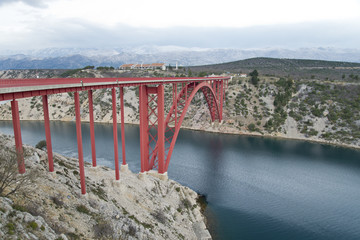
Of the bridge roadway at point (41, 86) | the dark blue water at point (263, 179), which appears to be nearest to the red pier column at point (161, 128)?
the dark blue water at point (263, 179)

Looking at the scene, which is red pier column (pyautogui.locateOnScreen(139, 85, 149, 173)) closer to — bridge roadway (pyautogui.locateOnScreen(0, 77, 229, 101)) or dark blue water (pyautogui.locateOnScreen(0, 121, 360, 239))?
bridge roadway (pyautogui.locateOnScreen(0, 77, 229, 101))

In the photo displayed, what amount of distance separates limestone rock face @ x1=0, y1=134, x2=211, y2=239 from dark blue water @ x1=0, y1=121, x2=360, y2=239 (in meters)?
3.51

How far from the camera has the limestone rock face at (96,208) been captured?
9320 mm

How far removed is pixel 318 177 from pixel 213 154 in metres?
14.0

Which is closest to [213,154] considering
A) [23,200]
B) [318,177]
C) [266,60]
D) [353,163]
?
[318,177]

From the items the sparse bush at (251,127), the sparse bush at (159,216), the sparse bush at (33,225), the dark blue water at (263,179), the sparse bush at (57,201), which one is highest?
the sparse bush at (33,225)

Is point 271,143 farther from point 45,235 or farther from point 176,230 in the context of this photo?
point 45,235

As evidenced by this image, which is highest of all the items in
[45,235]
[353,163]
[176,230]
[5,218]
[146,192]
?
[5,218]

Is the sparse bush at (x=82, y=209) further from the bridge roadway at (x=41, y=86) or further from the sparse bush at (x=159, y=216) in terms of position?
the bridge roadway at (x=41, y=86)

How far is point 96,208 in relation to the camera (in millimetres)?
13516

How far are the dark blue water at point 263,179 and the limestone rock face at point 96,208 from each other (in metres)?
3.51

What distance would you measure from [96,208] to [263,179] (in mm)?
21563

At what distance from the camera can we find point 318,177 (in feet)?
101

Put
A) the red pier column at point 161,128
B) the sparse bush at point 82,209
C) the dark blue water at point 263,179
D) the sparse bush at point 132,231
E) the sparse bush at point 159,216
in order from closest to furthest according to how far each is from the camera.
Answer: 1. the sparse bush at point 82,209
2. the sparse bush at point 132,231
3. the sparse bush at point 159,216
4. the dark blue water at point 263,179
5. the red pier column at point 161,128
